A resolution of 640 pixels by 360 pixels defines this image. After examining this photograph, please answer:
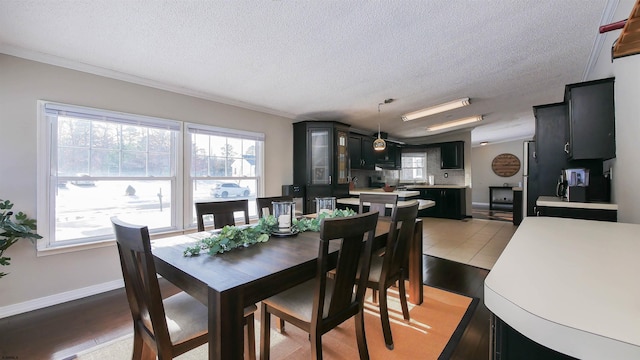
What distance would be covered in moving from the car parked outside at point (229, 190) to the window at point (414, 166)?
17.4 ft

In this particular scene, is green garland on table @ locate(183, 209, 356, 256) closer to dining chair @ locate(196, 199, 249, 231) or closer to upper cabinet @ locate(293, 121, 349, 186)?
dining chair @ locate(196, 199, 249, 231)

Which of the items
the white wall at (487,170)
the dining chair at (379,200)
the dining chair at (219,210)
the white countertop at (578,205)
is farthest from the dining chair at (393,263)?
the white wall at (487,170)

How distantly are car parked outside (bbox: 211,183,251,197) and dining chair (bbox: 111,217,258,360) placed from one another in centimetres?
237

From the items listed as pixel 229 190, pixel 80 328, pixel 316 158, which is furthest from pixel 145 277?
pixel 316 158

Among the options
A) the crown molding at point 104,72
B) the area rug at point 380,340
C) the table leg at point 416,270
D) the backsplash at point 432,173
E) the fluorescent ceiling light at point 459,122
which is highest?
the fluorescent ceiling light at point 459,122

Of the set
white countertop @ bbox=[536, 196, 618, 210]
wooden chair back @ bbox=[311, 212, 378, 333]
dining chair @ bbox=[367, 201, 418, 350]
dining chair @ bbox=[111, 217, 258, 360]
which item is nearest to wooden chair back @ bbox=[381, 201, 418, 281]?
dining chair @ bbox=[367, 201, 418, 350]

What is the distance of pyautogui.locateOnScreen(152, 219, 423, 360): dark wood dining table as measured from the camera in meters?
0.97

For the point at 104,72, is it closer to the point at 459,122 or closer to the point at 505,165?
the point at 459,122

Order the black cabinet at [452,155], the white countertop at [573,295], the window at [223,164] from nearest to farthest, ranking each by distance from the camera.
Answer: the white countertop at [573,295] → the window at [223,164] → the black cabinet at [452,155]

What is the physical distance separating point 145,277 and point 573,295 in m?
1.41

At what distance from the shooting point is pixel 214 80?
2.96 m

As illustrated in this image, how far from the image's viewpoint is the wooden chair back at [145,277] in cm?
105

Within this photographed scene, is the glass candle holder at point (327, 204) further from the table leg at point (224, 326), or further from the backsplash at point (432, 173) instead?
the backsplash at point (432, 173)

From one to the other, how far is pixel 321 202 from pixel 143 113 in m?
2.41
